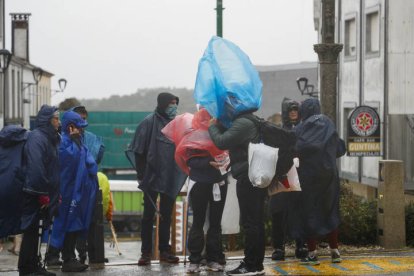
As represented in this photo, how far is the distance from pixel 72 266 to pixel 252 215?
2.21m

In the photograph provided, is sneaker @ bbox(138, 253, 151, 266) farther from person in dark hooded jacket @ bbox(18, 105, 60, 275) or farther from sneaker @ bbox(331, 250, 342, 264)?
sneaker @ bbox(331, 250, 342, 264)

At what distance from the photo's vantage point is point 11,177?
33.6ft

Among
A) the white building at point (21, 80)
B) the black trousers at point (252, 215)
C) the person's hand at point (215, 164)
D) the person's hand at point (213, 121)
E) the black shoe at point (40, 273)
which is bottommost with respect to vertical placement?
the black shoe at point (40, 273)

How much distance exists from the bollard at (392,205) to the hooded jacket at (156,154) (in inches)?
112

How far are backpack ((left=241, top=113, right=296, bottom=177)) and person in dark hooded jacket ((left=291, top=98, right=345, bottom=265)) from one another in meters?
0.77

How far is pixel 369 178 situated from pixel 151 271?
25957 millimetres

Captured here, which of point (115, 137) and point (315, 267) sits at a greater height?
point (115, 137)

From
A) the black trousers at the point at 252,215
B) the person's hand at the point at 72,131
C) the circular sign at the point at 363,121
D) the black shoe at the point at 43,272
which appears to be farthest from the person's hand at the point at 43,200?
the circular sign at the point at 363,121

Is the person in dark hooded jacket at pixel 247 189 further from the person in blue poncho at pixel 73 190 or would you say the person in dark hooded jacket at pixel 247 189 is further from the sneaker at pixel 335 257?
the person in blue poncho at pixel 73 190

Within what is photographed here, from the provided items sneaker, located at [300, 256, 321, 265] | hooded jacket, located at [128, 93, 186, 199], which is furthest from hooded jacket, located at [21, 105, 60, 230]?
sneaker, located at [300, 256, 321, 265]

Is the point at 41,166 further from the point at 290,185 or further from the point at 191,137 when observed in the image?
the point at 290,185

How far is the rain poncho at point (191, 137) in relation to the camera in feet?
34.7

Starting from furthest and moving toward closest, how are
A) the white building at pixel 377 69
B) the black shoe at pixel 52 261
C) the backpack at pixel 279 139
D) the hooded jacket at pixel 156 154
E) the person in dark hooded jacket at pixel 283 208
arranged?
1. the white building at pixel 377 69
2. the black shoe at pixel 52 261
3. the person in dark hooded jacket at pixel 283 208
4. the hooded jacket at pixel 156 154
5. the backpack at pixel 279 139

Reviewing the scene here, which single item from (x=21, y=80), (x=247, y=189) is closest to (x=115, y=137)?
(x=21, y=80)
